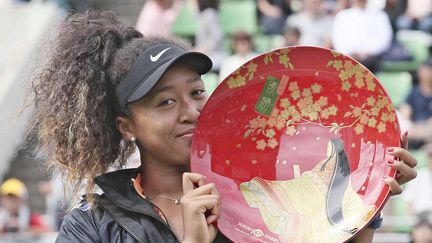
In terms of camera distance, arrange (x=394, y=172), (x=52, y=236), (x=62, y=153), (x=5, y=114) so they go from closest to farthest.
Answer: (x=394, y=172)
(x=62, y=153)
(x=5, y=114)
(x=52, y=236)

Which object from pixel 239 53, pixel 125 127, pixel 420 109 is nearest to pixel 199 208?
pixel 125 127

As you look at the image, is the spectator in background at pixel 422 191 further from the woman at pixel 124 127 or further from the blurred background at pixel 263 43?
the woman at pixel 124 127

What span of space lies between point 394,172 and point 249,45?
17.8 ft

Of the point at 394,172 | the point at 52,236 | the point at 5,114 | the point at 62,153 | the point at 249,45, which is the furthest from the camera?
the point at 249,45

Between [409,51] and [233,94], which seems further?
[409,51]

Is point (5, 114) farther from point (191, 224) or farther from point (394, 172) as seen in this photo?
point (394, 172)

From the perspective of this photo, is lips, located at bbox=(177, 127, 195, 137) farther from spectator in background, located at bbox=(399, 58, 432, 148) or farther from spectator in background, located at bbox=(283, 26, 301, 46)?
spectator in background, located at bbox=(283, 26, 301, 46)

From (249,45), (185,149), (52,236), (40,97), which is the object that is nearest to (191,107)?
(185,149)

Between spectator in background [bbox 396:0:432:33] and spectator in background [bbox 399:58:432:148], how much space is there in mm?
647

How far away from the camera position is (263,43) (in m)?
8.44

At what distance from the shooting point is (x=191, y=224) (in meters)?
2.61

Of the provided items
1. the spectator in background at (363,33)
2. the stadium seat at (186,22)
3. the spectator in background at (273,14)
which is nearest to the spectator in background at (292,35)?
the spectator in background at (363,33)

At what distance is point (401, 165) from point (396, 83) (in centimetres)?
546

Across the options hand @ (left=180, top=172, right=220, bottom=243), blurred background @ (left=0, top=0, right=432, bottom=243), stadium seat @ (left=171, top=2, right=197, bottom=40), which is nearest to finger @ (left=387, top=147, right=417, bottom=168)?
hand @ (left=180, top=172, right=220, bottom=243)
